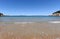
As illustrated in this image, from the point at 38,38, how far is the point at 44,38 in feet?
1.16

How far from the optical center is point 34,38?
21.6ft

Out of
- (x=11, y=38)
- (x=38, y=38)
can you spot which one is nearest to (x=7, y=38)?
(x=11, y=38)

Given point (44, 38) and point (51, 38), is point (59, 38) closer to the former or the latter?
point (51, 38)

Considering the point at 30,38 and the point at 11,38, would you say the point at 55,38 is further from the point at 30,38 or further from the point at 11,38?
the point at 11,38

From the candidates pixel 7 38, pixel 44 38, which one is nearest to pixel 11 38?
pixel 7 38

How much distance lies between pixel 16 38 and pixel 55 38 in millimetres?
2306

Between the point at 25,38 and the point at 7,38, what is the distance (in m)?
1.06

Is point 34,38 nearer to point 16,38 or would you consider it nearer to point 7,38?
point 16,38

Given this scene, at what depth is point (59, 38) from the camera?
256 inches

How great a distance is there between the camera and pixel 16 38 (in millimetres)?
6523

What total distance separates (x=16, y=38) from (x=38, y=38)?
1.30 meters

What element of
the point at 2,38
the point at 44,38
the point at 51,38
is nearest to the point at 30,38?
the point at 44,38

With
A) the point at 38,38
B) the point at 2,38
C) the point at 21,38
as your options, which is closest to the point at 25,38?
the point at 21,38

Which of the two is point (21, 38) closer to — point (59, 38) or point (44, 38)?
point (44, 38)
